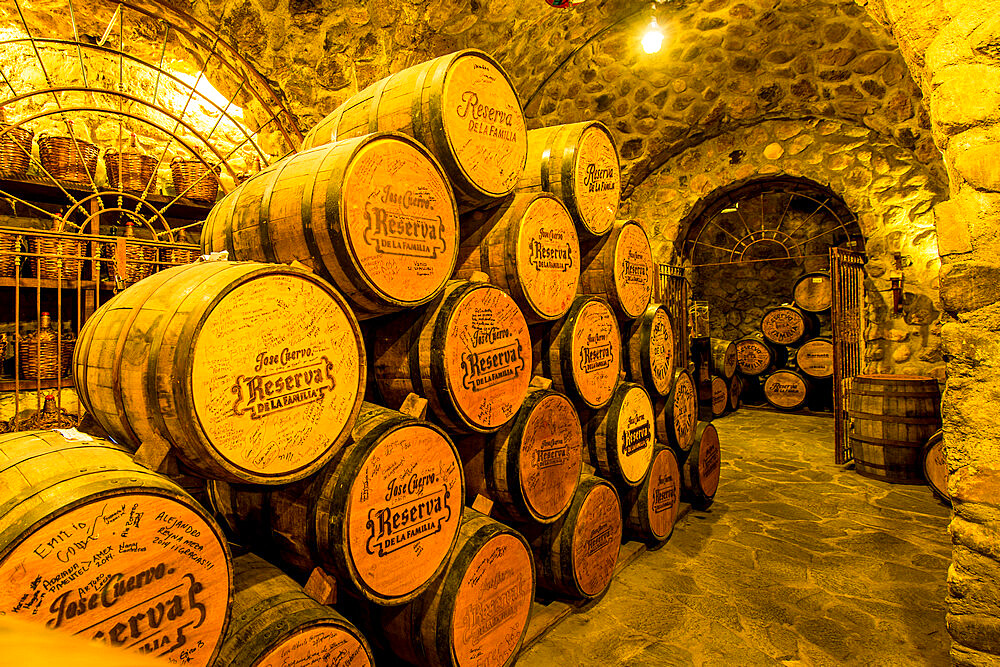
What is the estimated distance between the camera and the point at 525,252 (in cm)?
239

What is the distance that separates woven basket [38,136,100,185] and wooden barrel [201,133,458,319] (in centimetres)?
442

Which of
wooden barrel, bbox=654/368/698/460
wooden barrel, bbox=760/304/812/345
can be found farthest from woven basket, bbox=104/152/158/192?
Answer: wooden barrel, bbox=760/304/812/345

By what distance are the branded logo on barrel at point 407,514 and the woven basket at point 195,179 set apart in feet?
16.1

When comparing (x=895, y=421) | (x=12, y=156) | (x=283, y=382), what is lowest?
(x=895, y=421)

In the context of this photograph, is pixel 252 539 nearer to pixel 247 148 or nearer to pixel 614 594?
pixel 614 594

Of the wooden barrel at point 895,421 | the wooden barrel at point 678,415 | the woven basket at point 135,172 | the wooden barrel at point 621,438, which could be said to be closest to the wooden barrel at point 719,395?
the wooden barrel at point 895,421

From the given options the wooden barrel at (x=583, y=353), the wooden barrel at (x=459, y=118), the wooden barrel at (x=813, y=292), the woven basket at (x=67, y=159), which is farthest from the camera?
the wooden barrel at (x=813, y=292)

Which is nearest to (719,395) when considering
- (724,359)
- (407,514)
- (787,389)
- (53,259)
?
(724,359)

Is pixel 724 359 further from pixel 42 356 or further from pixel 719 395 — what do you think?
pixel 42 356

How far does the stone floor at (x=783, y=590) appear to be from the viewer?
7.68ft

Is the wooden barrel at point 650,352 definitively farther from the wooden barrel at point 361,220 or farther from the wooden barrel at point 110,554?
the wooden barrel at point 110,554

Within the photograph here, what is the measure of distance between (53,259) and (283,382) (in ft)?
16.0

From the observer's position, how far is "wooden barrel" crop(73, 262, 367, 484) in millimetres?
1279

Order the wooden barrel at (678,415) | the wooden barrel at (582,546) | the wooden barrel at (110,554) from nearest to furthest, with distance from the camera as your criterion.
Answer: the wooden barrel at (110,554) < the wooden barrel at (582,546) < the wooden barrel at (678,415)
